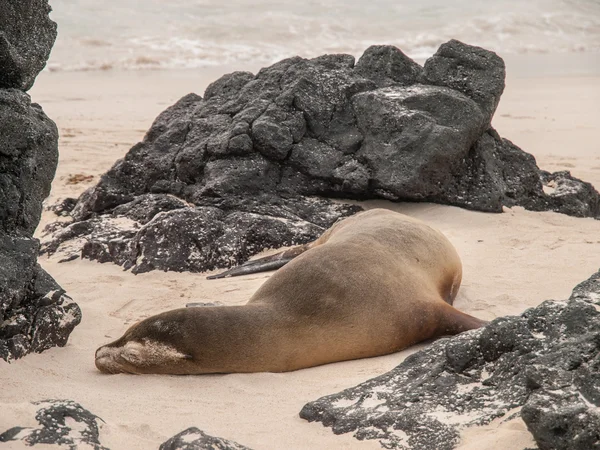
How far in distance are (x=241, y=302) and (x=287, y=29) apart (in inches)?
917

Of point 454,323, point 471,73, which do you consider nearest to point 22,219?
point 454,323

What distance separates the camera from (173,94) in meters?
16.4

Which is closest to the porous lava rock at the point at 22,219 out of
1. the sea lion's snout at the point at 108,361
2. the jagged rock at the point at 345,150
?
the sea lion's snout at the point at 108,361

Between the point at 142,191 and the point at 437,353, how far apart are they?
4128 millimetres

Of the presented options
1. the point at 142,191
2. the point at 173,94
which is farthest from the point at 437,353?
the point at 173,94

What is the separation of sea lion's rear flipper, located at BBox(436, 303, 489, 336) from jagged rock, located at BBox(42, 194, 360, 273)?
1.94m

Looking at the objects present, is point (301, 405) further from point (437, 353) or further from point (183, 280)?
point (183, 280)

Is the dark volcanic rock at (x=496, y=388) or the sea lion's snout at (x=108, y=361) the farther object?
the sea lion's snout at (x=108, y=361)

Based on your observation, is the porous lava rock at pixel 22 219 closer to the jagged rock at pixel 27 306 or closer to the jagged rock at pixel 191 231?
A: the jagged rock at pixel 27 306

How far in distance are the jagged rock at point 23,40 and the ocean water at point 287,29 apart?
17202mm

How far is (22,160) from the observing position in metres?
4.16

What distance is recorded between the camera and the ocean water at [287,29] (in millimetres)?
23250

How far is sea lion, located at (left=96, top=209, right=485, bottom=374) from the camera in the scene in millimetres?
4055

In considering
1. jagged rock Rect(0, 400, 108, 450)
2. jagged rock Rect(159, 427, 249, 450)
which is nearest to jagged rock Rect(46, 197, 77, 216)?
jagged rock Rect(0, 400, 108, 450)
